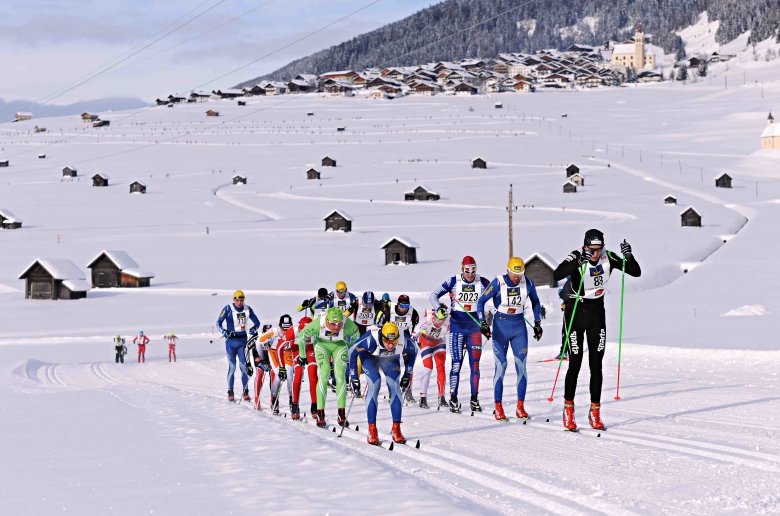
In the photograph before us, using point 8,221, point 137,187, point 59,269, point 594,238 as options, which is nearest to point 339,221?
point 59,269

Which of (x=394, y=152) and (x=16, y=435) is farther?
(x=394, y=152)

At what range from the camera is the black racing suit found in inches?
386

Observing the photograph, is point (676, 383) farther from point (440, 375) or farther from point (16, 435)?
point (16, 435)

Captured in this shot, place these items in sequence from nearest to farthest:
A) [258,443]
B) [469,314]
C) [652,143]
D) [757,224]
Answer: [258,443]
[469,314]
[757,224]
[652,143]

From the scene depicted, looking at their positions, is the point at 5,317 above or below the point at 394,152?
below

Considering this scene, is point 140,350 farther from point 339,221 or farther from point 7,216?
point 7,216

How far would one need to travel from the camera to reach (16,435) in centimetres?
1002

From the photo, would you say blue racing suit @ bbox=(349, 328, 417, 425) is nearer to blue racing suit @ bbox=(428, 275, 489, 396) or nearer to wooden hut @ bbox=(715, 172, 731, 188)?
blue racing suit @ bbox=(428, 275, 489, 396)

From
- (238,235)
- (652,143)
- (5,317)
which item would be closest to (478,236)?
(238,235)

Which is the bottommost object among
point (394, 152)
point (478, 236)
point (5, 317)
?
point (5, 317)

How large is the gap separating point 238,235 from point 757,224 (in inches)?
1503

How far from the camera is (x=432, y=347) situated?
525 inches

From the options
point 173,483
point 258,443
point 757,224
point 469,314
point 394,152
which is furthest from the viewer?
point 394,152

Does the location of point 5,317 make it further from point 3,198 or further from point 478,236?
point 3,198
